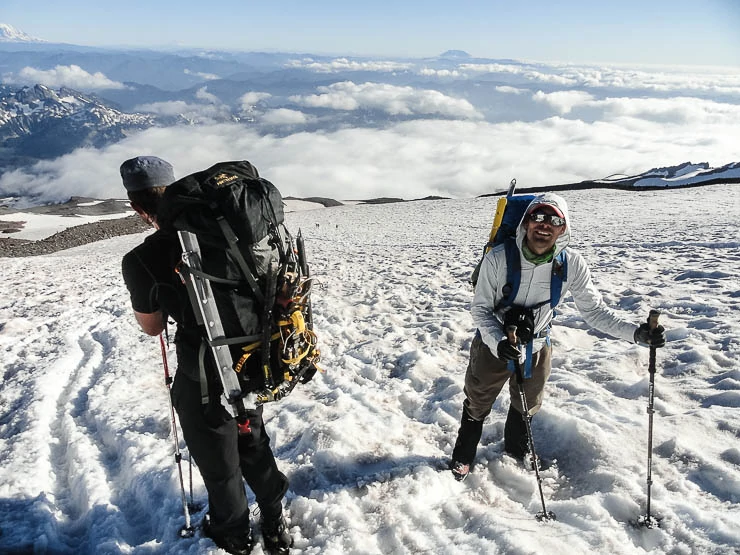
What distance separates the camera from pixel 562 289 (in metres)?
3.90

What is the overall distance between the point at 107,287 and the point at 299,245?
12.1 metres

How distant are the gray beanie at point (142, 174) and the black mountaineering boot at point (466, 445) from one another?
347 centimetres

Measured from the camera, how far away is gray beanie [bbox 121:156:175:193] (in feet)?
9.11

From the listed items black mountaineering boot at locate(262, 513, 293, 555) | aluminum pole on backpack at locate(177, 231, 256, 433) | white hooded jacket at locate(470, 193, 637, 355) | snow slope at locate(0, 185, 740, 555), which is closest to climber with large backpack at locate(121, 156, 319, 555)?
aluminum pole on backpack at locate(177, 231, 256, 433)

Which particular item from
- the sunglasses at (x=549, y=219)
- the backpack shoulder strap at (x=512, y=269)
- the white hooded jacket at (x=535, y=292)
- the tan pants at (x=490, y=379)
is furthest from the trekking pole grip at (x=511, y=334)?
the sunglasses at (x=549, y=219)

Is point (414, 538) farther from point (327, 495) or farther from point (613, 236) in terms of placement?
point (613, 236)

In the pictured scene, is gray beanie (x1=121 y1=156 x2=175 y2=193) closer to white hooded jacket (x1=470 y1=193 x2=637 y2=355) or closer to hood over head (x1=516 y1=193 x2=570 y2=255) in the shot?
white hooded jacket (x1=470 y1=193 x2=637 y2=355)

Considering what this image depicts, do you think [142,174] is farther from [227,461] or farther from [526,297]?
[526,297]

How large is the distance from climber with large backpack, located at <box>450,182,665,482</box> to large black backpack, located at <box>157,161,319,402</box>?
65.6 inches

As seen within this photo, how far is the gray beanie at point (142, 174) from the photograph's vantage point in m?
2.78

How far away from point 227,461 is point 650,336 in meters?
3.52

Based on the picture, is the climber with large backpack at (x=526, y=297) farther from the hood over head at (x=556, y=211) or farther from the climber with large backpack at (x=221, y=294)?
the climber with large backpack at (x=221, y=294)

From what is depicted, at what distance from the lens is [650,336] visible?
3658mm

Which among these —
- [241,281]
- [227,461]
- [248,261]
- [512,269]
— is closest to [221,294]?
[241,281]
